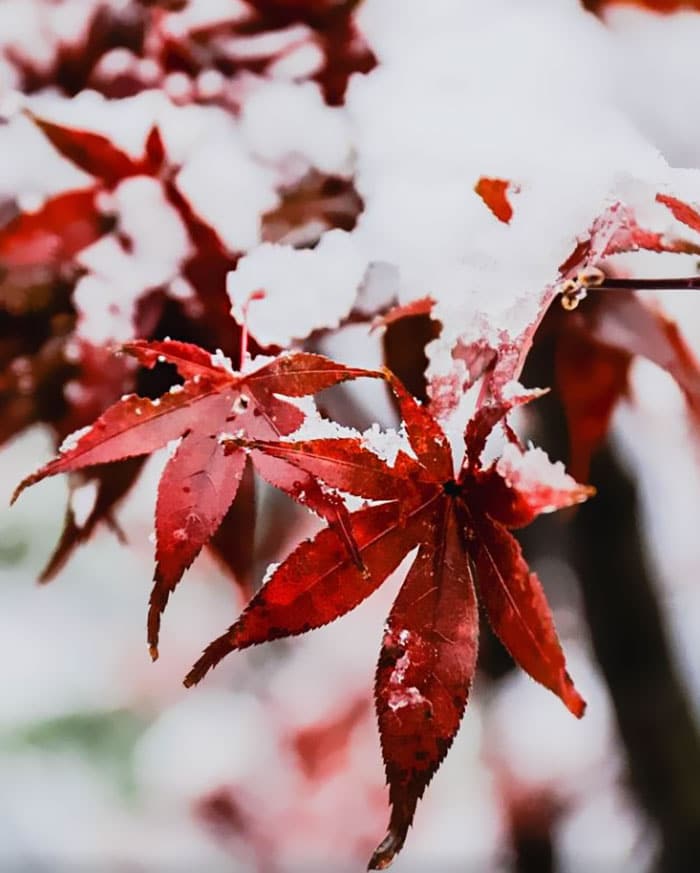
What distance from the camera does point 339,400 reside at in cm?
57

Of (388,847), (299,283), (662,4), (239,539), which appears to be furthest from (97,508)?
(662,4)

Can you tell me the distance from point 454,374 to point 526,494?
15cm

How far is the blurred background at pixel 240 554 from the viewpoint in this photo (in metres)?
0.51

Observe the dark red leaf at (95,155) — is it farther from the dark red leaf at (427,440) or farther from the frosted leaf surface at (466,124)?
the dark red leaf at (427,440)

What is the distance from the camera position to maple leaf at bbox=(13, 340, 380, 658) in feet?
Result: 1.39

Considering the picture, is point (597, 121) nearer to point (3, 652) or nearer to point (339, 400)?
point (339, 400)

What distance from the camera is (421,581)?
373 millimetres

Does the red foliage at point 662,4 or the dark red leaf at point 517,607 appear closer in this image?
the dark red leaf at point 517,607

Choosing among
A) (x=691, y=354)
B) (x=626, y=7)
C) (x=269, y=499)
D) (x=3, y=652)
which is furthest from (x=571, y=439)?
(x=3, y=652)

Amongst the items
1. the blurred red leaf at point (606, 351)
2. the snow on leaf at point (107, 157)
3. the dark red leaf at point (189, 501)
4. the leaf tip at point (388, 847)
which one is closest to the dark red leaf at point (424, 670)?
the leaf tip at point (388, 847)

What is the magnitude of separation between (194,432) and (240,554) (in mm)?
149

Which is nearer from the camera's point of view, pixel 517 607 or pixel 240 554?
pixel 517 607

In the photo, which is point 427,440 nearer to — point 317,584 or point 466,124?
point 317,584

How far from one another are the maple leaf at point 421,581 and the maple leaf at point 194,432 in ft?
0.18
